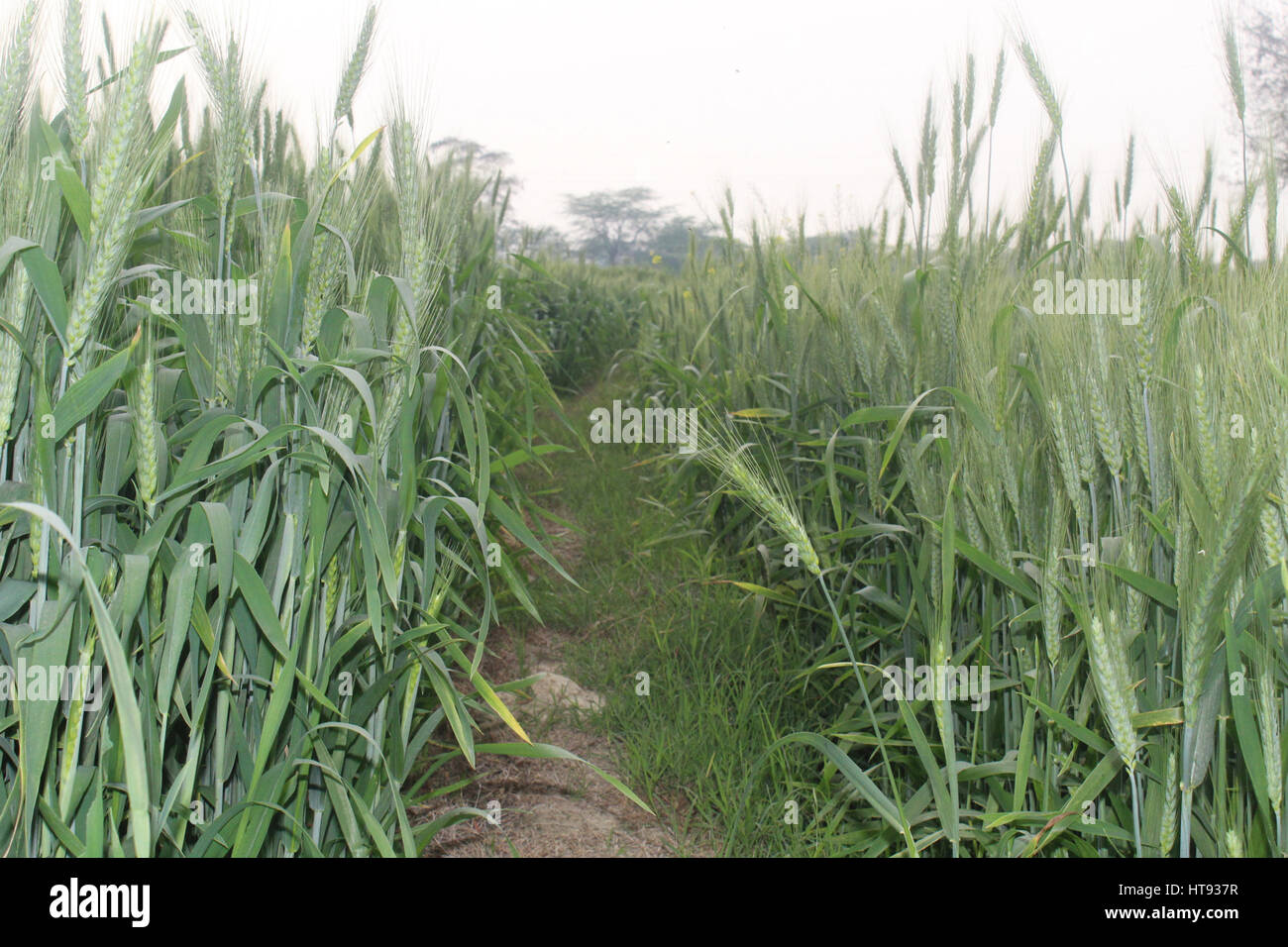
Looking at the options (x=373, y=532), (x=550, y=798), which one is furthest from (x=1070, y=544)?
(x=550, y=798)

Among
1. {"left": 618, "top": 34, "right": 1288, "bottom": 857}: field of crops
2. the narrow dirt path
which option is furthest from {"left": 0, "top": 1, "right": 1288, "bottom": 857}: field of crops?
the narrow dirt path

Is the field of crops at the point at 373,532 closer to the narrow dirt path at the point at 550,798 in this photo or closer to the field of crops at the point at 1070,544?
the field of crops at the point at 1070,544

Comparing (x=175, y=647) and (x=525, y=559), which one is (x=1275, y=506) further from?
(x=525, y=559)

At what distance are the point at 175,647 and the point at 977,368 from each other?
3.84 ft

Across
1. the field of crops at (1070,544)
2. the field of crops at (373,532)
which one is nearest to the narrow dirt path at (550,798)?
the field of crops at (373,532)

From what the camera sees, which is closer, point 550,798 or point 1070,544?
point 1070,544

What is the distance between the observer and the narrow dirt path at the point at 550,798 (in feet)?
4.95

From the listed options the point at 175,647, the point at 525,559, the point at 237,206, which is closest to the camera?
the point at 175,647

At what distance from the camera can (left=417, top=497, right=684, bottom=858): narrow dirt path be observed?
1508mm

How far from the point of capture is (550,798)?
168 cm

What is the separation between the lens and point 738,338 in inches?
110

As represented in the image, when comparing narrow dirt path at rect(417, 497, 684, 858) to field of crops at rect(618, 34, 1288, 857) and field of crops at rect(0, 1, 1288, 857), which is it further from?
field of crops at rect(618, 34, 1288, 857)

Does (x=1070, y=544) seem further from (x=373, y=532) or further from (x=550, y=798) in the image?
(x=550, y=798)

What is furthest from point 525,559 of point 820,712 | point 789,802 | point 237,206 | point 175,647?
point 175,647
